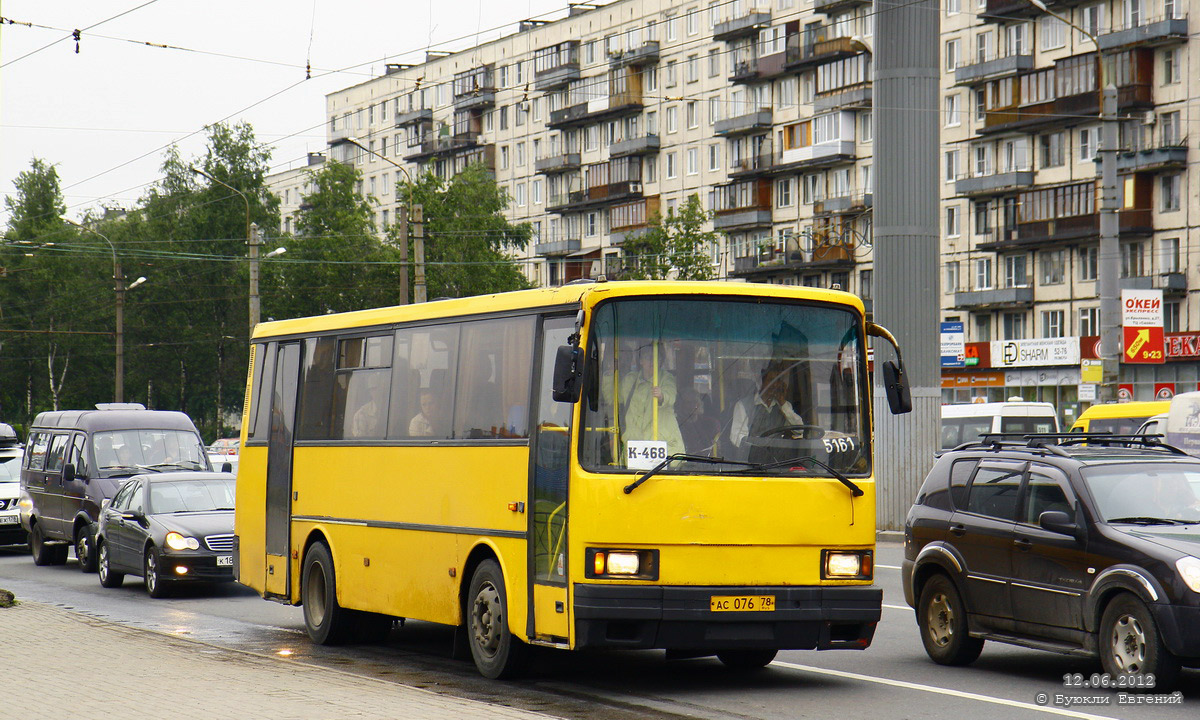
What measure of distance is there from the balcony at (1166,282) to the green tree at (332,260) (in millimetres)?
35483

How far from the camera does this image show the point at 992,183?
223 feet

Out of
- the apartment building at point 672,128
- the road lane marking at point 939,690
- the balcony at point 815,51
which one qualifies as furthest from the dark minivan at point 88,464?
the balcony at point 815,51

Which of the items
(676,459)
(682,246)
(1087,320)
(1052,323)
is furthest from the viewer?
(1052,323)

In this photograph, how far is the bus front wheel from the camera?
1116 cm

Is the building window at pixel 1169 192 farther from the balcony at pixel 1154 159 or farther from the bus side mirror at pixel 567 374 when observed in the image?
the bus side mirror at pixel 567 374

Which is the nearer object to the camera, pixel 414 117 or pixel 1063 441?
pixel 1063 441

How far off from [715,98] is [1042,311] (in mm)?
21162

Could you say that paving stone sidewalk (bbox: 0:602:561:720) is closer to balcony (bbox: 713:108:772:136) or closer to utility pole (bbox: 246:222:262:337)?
utility pole (bbox: 246:222:262:337)

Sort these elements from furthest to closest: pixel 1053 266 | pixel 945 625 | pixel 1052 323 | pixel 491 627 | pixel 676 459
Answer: pixel 1052 323 → pixel 1053 266 → pixel 945 625 → pixel 491 627 → pixel 676 459

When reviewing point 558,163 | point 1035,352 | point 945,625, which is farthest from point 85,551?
point 558,163

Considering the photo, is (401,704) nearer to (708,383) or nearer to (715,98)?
(708,383)

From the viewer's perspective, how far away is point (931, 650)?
1231 centimetres

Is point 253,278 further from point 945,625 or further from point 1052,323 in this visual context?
point 1052,323

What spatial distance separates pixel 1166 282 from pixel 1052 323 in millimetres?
6794
